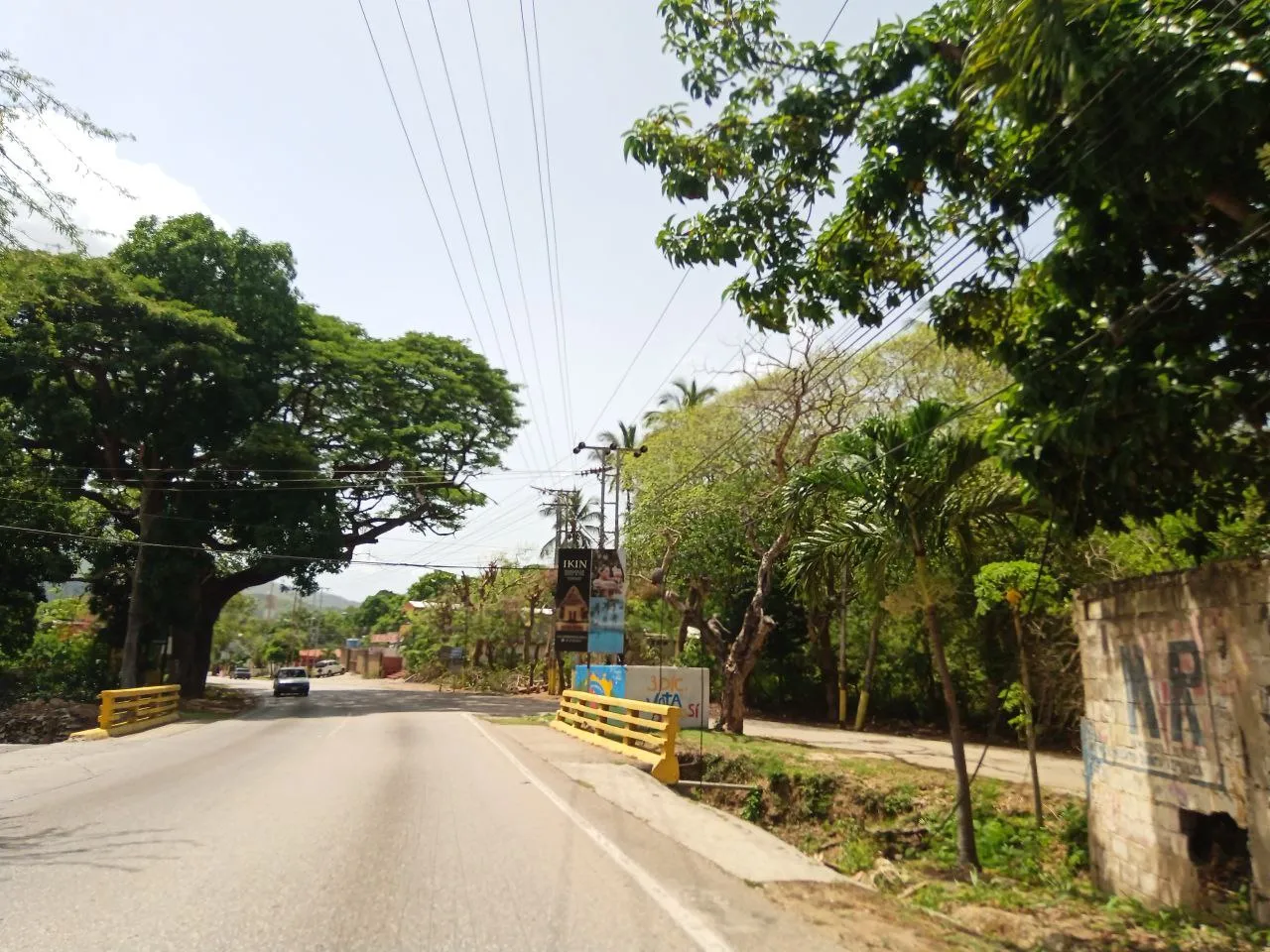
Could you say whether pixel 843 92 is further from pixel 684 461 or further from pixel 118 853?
pixel 684 461

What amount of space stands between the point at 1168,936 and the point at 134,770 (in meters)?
13.4

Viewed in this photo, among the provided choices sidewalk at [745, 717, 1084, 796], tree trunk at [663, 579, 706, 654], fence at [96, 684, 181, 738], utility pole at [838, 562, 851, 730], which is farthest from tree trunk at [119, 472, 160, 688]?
utility pole at [838, 562, 851, 730]

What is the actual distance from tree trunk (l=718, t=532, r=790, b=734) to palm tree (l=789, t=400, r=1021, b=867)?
10.1 meters

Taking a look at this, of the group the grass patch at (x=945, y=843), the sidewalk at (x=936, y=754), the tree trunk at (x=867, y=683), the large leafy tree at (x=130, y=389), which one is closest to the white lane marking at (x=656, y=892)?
the grass patch at (x=945, y=843)

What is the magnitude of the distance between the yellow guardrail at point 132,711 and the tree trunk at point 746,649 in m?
14.3

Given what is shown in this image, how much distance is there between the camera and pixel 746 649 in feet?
69.7

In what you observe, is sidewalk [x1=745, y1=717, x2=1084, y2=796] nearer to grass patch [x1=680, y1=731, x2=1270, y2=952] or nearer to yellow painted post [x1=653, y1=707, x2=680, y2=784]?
grass patch [x1=680, y1=731, x2=1270, y2=952]

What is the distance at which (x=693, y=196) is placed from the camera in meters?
9.12

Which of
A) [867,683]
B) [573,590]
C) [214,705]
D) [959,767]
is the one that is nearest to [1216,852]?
[959,767]

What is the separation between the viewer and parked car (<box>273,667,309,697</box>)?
154 feet

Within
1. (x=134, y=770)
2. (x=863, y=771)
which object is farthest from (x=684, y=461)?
(x=134, y=770)

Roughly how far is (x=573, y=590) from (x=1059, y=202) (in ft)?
80.9

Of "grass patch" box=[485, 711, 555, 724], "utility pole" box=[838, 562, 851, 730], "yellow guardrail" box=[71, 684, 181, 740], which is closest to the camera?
"yellow guardrail" box=[71, 684, 181, 740]

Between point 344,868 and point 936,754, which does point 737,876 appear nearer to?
point 344,868
